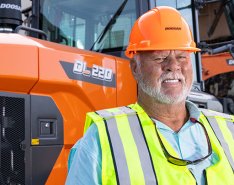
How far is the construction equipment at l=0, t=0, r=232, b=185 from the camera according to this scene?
2.69 metres

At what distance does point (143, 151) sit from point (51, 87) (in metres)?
1.35

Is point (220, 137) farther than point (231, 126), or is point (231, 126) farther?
point (231, 126)

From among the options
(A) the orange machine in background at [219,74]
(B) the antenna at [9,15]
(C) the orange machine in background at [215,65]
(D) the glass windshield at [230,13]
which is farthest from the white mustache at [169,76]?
(C) the orange machine in background at [215,65]

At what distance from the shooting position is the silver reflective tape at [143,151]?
155cm

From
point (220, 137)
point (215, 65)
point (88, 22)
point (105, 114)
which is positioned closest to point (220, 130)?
point (220, 137)

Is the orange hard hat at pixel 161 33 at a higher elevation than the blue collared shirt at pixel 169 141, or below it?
higher

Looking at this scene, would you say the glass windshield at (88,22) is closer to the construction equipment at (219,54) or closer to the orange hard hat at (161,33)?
the orange hard hat at (161,33)

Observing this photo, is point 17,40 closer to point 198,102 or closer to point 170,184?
point 170,184

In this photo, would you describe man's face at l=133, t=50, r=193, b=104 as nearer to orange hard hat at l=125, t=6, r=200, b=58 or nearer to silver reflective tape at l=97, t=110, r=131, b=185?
orange hard hat at l=125, t=6, r=200, b=58

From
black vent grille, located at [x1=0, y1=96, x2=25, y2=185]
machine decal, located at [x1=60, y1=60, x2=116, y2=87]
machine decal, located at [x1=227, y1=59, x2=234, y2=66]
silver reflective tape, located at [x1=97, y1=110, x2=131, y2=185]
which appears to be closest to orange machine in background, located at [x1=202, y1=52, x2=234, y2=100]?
machine decal, located at [x1=227, y1=59, x2=234, y2=66]

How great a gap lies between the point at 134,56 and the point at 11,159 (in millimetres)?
1195

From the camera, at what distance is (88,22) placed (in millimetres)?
3668

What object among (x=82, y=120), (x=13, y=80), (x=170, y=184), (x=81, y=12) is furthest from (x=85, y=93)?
(x=170, y=184)

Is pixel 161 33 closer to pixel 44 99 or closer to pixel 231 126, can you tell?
pixel 231 126
